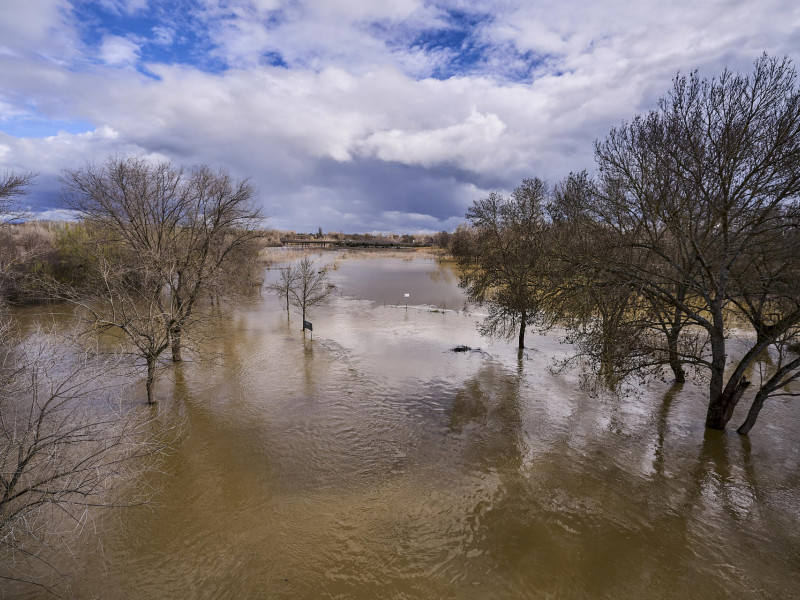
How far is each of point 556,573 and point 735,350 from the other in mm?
23168

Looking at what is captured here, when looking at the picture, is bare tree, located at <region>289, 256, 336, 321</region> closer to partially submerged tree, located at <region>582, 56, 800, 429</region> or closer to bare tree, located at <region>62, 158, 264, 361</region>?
bare tree, located at <region>62, 158, 264, 361</region>

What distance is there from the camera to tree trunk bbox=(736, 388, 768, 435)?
11005 mm

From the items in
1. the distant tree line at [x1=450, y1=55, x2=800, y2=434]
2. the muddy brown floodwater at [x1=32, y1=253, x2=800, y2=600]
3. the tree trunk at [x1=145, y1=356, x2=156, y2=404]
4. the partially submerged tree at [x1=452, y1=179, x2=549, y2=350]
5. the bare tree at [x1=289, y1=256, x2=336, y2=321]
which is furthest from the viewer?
the bare tree at [x1=289, y1=256, x2=336, y2=321]

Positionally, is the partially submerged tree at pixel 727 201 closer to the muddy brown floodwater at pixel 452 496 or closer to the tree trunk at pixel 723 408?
the tree trunk at pixel 723 408

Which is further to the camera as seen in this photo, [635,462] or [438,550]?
[635,462]

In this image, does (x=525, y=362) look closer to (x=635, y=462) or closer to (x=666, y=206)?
(x=635, y=462)

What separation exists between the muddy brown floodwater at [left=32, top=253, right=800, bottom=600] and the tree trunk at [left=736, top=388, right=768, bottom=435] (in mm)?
397

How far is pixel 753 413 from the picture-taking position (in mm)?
11359

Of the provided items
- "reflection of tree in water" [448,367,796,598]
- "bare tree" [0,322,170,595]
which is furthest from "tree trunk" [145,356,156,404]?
"reflection of tree in water" [448,367,796,598]

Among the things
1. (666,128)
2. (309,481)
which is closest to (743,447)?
(666,128)

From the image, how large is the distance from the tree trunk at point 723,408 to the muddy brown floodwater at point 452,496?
0.43m

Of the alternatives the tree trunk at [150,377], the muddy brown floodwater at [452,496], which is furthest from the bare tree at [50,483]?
the tree trunk at [150,377]

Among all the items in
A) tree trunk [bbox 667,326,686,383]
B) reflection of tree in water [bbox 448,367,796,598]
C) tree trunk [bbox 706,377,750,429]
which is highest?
tree trunk [bbox 667,326,686,383]

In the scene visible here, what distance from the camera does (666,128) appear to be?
11438 millimetres
